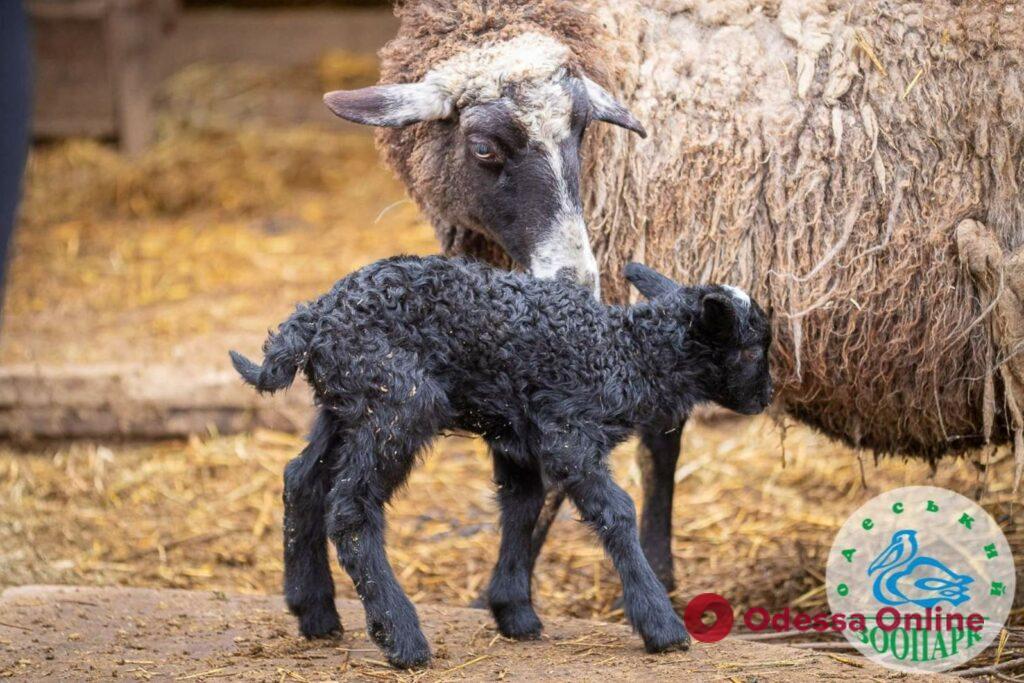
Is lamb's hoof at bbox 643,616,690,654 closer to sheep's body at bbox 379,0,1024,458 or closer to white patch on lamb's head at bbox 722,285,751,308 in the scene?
white patch on lamb's head at bbox 722,285,751,308

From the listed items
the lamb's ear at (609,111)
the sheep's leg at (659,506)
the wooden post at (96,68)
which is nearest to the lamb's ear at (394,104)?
the lamb's ear at (609,111)

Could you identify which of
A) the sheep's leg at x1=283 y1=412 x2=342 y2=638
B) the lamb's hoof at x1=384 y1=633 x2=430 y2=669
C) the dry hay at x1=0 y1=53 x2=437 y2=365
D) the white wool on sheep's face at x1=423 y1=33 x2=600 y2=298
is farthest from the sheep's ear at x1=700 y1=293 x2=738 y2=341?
the dry hay at x1=0 y1=53 x2=437 y2=365

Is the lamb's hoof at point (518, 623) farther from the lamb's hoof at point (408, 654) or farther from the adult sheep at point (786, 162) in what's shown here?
the adult sheep at point (786, 162)

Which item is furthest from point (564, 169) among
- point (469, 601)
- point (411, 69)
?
point (469, 601)

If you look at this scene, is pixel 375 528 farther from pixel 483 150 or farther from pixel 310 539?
pixel 483 150

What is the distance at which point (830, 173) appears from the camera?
4.00 meters

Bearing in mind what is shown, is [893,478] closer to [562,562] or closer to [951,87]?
[562,562]

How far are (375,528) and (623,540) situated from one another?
0.65m

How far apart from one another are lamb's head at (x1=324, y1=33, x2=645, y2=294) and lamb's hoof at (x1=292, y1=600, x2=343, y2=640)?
118 cm

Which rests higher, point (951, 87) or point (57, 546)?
point (951, 87)

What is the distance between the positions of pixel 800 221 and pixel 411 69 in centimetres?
141

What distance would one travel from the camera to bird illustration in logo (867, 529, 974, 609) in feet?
14.0

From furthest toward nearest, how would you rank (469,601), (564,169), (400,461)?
1. (469,601)
2. (564,169)
3. (400,461)

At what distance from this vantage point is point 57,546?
→ 492 cm
